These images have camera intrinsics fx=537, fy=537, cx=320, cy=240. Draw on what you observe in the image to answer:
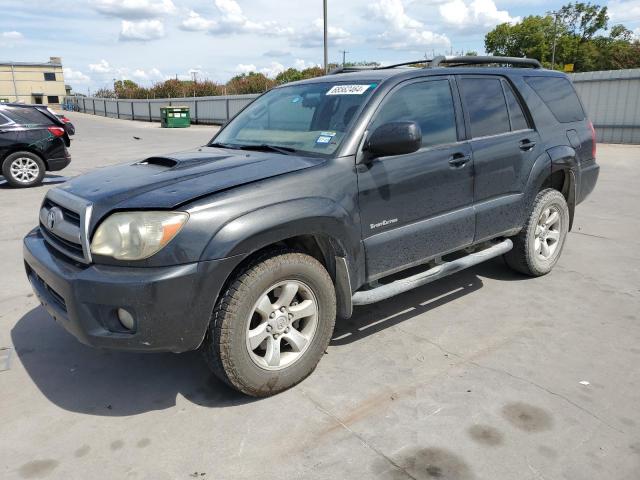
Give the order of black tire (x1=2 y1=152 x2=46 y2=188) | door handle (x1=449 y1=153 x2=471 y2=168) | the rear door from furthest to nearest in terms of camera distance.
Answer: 1. black tire (x1=2 y1=152 x2=46 y2=188)
2. the rear door
3. door handle (x1=449 y1=153 x2=471 y2=168)

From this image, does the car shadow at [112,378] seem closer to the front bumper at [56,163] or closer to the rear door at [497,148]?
the rear door at [497,148]

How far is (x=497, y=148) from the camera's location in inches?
164

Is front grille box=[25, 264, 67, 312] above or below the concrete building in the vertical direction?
below

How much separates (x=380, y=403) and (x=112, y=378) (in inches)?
65.1

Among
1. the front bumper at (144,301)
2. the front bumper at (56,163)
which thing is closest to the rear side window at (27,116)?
the front bumper at (56,163)

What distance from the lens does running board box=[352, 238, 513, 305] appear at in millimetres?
3385

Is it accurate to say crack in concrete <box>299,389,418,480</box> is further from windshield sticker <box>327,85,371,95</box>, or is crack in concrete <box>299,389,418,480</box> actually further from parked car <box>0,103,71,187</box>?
parked car <box>0,103,71,187</box>

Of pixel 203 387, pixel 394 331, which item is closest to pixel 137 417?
pixel 203 387

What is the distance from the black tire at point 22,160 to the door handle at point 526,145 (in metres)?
9.39

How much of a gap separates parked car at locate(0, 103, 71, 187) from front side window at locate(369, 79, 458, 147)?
29.7 feet

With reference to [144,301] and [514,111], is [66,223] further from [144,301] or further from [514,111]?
[514,111]

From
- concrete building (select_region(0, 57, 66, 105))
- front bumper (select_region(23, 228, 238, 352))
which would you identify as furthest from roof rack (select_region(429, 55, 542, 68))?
concrete building (select_region(0, 57, 66, 105))

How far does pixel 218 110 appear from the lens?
1312 inches

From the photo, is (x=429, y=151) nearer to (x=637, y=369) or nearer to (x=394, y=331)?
(x=394, y=331)
